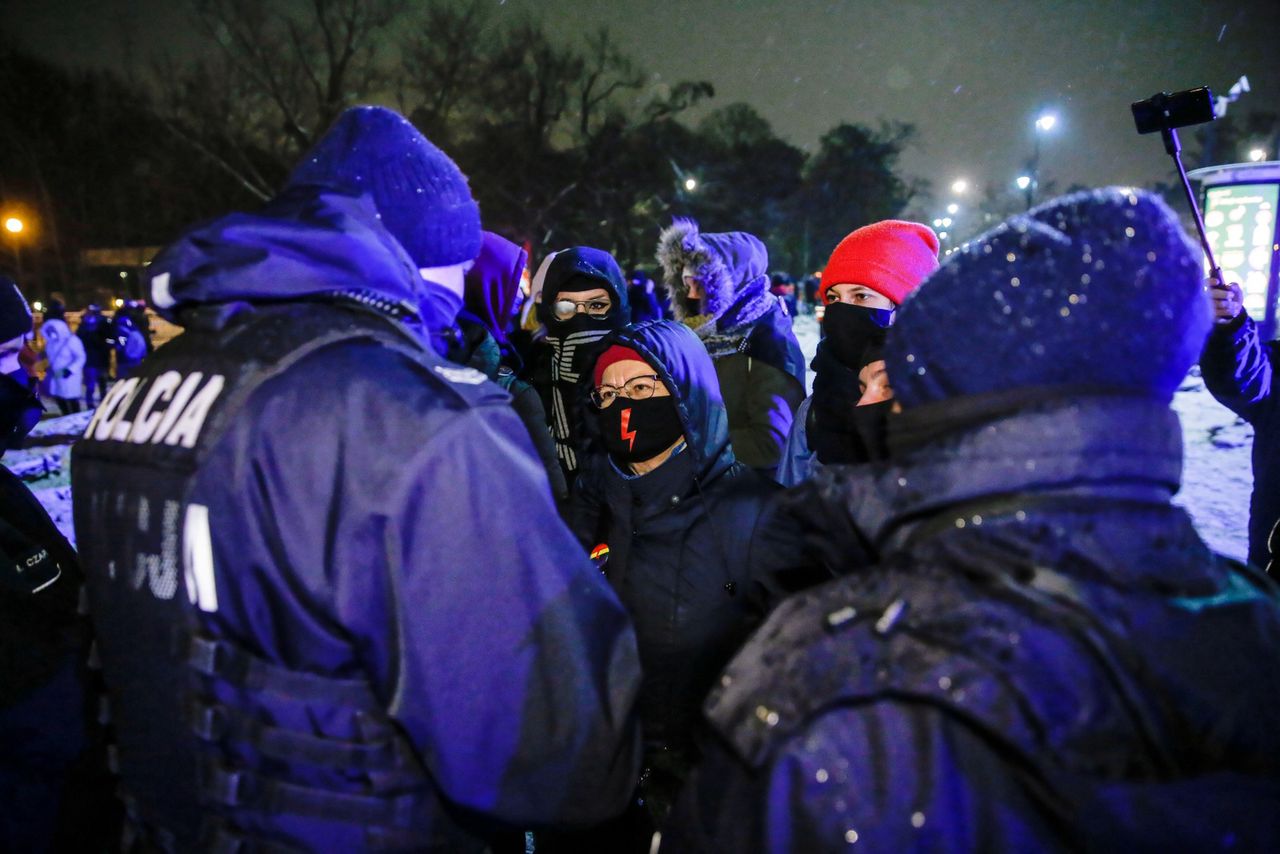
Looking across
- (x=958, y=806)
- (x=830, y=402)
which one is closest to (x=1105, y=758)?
(x=958, y=806)

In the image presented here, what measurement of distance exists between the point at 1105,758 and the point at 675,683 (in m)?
1.56

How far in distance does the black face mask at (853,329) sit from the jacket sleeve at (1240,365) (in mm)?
1559

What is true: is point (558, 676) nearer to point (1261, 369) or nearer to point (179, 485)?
point (179, 485)

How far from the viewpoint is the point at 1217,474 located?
24.9 ft

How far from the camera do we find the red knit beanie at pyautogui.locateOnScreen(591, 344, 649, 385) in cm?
261

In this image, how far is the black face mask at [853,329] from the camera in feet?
10.4

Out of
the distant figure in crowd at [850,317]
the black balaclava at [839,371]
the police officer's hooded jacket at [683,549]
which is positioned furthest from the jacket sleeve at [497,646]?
the distant figure in crowd at [850,317]

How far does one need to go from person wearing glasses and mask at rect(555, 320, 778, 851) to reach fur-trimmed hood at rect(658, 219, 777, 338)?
1.72m

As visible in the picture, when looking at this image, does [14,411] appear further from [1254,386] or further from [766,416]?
[1254,386]

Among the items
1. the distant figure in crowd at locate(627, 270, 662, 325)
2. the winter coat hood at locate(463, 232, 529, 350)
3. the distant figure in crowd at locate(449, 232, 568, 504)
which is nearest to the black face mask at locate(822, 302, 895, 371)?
the distant figure in crowd at locate(449, 232, 568, 504)

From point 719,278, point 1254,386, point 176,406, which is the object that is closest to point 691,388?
point 176,406

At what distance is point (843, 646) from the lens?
0.87m

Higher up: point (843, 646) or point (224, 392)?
point (224, 392)

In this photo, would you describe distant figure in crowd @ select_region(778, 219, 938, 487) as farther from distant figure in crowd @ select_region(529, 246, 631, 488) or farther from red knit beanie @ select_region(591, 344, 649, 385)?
distant figure in crowd @ select_region(529, 246, 631, 488)
